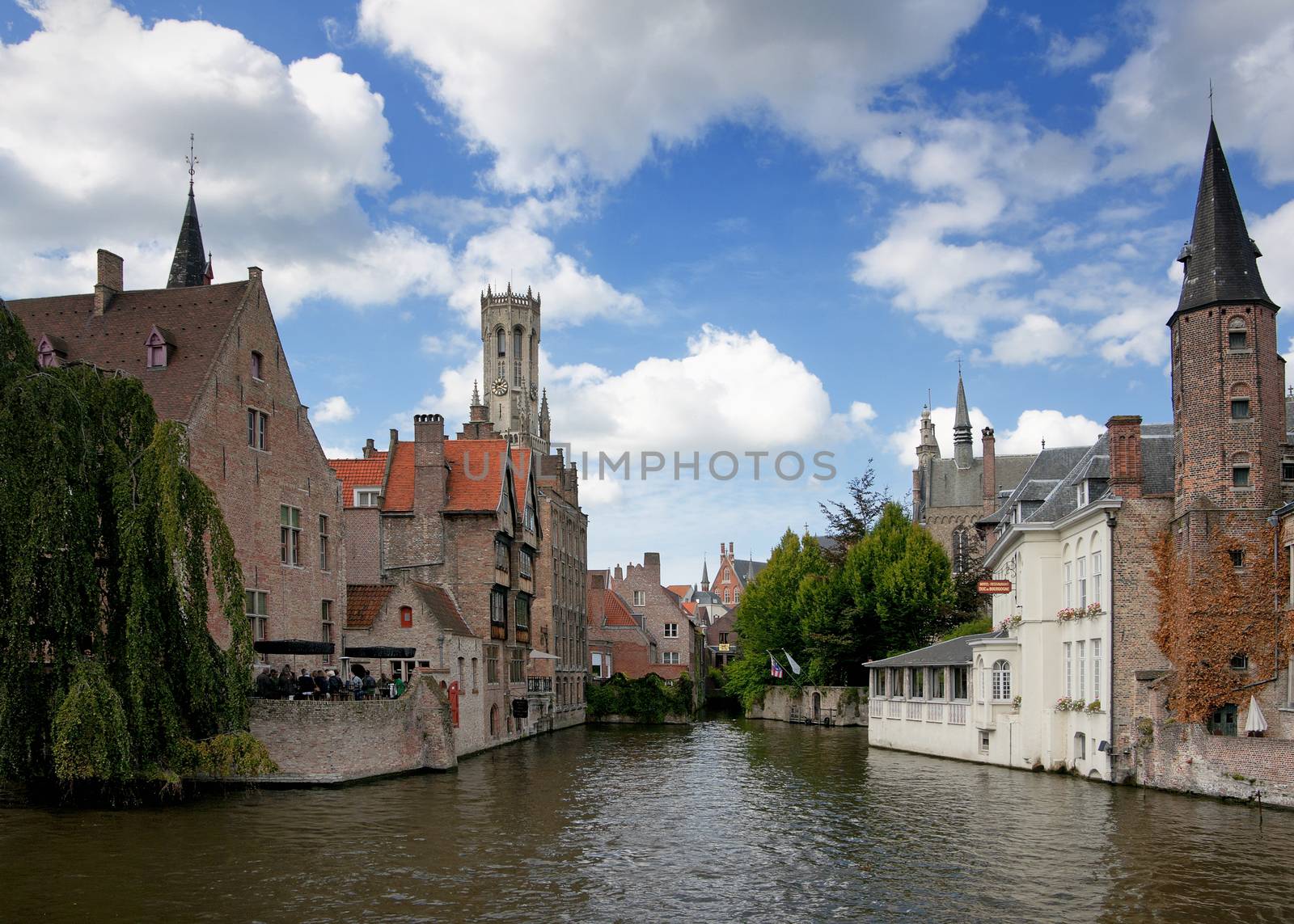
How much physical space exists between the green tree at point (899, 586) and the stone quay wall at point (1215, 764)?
30212 millimetres

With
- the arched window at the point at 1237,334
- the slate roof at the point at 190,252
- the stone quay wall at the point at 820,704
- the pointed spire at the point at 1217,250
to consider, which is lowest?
the stone quay wall at the point at 820,704

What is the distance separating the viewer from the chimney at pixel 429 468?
149ft

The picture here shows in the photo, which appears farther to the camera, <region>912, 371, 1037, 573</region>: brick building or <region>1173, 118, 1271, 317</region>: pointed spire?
<region>912, 371, 1037, 573</region>: brick building

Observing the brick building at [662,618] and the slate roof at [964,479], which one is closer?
the brick building at [662,618]

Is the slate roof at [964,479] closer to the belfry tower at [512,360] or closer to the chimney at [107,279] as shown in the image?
the chimney at [107,279]

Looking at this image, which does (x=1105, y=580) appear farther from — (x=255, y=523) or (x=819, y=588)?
(x=819, y=588)

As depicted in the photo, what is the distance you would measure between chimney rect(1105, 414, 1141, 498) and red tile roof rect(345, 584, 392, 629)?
2418 cm

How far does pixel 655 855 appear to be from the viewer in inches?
849

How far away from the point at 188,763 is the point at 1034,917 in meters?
18.3

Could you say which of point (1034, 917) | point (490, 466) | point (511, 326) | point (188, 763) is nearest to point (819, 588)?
point (490, 466)

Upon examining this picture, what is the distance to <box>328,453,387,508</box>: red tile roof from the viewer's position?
46281mm

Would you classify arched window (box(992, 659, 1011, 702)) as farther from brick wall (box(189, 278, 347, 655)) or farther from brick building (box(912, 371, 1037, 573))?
brick building (box(912, 371, 1037, 573))

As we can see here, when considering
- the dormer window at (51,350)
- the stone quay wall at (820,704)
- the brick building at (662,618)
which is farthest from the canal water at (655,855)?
the brick building at (662,618)

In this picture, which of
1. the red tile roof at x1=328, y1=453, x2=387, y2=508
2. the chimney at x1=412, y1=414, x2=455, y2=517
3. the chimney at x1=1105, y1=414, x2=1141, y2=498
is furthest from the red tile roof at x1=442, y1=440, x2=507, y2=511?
the chimney at x1=1105, y1=414, x2=1141, y2=498
